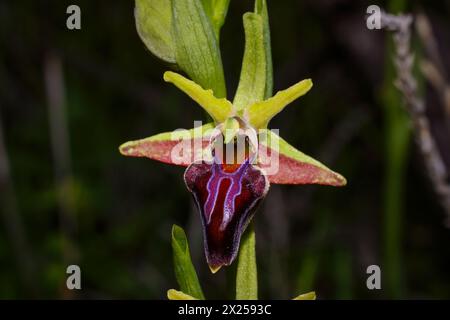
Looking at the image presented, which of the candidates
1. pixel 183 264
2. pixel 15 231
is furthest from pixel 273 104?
pixel 15 231

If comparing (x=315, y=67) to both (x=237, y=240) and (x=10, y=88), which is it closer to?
(x=10, y=88)

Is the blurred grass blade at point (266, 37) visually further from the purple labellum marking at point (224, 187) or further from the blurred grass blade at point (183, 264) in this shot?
the blurred grass blade at point (183, 264)

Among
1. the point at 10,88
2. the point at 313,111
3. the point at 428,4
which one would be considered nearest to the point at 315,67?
the point at 313,111

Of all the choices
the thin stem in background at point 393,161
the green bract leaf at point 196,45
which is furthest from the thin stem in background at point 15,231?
the green bract leaf at point 196,45

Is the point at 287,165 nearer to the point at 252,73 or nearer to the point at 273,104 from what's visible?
the point at 273,104

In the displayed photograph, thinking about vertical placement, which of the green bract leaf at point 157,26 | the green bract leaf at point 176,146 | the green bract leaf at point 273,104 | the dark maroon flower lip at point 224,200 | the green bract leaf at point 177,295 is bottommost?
the green bract leaf at point 177,295

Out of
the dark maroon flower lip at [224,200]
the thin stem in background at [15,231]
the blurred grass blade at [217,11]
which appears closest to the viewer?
the dark maroon flower lip at [224,200]
